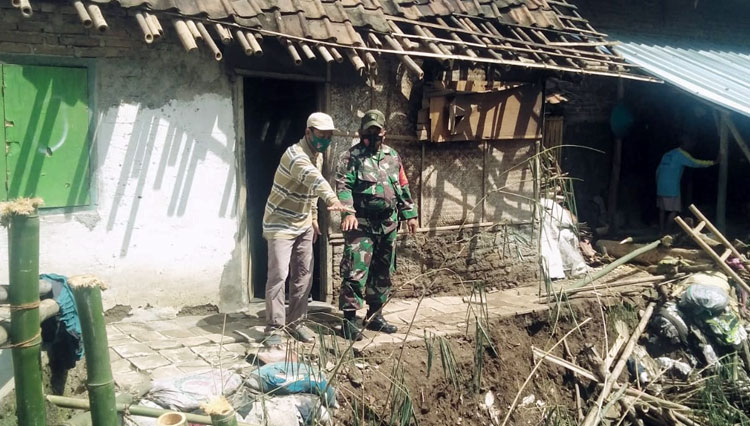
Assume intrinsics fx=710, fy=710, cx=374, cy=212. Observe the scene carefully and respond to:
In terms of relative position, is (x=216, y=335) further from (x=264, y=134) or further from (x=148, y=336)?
(x=264, y=134)

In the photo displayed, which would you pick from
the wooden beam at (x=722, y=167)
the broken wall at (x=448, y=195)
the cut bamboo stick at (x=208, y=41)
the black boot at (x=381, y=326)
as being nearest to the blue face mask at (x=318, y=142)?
the cut bamboo stick at (x=208, y=41)

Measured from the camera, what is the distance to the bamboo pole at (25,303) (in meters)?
2.20

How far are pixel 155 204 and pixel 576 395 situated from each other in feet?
13.3

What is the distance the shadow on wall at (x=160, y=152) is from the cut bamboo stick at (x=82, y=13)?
866 millimetres

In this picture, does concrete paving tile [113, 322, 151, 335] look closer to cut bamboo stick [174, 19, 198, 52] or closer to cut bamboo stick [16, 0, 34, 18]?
cut bamboo stick [174, 19, 198, 52]

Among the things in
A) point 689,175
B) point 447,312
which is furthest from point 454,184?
point 689,175

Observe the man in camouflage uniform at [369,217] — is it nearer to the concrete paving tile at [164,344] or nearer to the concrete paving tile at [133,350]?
the concrete paving tile at [164,344]

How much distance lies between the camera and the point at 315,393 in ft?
15.4

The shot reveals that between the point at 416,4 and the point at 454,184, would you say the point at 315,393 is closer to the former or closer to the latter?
the point at 454,184

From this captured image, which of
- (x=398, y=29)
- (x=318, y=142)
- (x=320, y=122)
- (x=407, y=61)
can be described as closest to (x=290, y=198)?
(x=318, y=142)

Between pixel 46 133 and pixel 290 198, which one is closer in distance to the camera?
pixel 46 133

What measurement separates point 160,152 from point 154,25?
1.12 m

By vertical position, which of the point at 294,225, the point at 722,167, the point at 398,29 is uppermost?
the point at 398,29

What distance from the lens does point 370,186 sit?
19.4 ft
